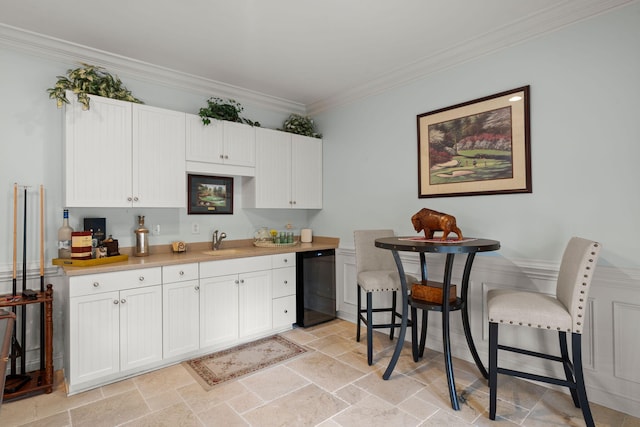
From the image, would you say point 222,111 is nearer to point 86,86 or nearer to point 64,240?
point 86,86

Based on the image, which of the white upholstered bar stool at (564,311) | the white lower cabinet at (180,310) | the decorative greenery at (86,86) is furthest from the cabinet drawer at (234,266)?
the white upholstered bar stool at (564,311)

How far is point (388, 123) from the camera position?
3615mm

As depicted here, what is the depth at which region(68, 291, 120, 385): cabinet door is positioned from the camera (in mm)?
2438

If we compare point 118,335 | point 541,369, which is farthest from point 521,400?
point 118,335

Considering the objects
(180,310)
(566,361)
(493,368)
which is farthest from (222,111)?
(566,361)

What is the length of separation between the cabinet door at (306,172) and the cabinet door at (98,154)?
70.7 inches

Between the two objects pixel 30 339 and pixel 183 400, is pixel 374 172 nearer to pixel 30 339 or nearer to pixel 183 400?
pixel 183 400

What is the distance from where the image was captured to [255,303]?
3.41 metres

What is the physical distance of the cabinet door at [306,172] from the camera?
4.13 metres

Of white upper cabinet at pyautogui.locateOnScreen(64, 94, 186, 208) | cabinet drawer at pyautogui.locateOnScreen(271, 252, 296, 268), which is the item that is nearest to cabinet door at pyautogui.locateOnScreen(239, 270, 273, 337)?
cabinet drawer at pyautogui.locateOnScreen(271, 252, 296, 268)

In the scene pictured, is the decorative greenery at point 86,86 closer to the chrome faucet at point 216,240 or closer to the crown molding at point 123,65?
the crown molding at point 123,65

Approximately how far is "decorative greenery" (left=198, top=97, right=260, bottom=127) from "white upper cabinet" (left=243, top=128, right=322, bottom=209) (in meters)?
0.28

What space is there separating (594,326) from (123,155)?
3.79 metres

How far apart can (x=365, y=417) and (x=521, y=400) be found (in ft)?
3.64
